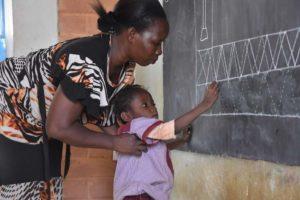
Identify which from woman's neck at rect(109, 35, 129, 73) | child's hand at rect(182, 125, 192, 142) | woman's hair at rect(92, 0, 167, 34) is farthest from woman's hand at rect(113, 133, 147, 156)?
child's hand at rect(182, 125, 192, 142)

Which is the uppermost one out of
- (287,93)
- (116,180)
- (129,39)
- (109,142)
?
(129,39)

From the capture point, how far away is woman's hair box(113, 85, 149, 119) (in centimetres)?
234

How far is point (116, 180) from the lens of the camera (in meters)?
2.39

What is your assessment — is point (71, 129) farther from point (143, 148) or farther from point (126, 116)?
point (126, 116)

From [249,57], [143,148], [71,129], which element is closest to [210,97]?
[249,57]

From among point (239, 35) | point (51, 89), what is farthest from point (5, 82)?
point (239, 35)

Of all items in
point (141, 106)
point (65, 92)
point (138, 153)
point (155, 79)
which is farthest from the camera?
point (155, 79)

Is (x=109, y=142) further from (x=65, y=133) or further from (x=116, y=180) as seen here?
(x=116, y=180)

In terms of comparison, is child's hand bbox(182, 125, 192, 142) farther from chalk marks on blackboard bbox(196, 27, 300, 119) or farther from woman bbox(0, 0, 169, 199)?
woman bbox(0, 0, 169, 199)

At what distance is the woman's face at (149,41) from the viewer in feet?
6.51

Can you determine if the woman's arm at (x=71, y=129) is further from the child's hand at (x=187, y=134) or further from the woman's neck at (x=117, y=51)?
the child's hand at (x=187, y=134)

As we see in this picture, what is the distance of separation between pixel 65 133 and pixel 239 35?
2.99 feet

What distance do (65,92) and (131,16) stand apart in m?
0.40

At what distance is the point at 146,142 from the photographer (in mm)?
2219
